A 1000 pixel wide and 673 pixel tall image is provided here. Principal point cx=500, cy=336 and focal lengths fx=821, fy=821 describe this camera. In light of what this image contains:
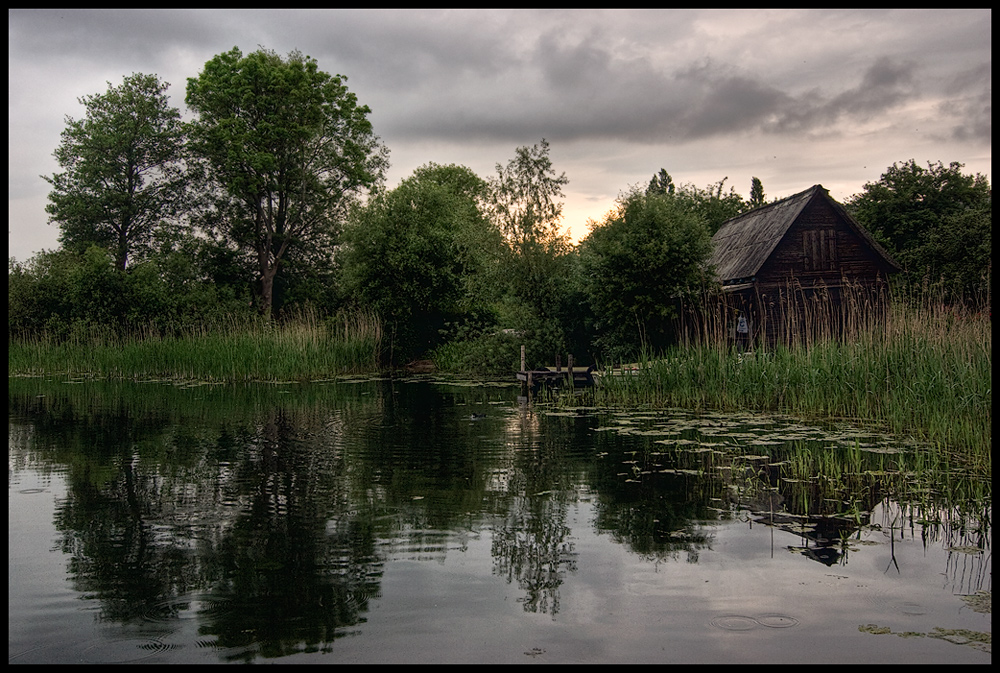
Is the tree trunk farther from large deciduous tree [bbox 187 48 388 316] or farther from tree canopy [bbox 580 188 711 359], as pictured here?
tree canopy [bbox 580 188 711 359]

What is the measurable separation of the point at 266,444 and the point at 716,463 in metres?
6.21

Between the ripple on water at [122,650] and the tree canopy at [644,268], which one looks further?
the tree canopy at [644,268]

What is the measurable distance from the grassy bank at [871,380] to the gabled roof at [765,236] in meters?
14.7

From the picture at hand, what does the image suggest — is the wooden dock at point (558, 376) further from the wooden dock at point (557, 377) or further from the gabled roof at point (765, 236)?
the gabled roof at point (765, 236)

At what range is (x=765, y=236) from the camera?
31453 millimetres

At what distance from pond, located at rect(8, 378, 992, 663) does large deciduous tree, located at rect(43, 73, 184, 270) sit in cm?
3611

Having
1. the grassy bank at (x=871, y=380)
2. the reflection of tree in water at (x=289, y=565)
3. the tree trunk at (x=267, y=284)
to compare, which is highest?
the tree trunk at (x=267, y=284)

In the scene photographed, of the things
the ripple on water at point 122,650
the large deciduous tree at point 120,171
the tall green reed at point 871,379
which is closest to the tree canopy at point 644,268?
the tall green reed at point 871,379

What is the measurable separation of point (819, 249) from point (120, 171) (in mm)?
35722

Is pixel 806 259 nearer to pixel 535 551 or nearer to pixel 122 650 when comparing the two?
pixel 535 551

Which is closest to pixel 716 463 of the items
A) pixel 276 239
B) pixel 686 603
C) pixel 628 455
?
pixel 628 455

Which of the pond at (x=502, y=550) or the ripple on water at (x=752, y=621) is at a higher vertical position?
the pond at (x=502, y=550)

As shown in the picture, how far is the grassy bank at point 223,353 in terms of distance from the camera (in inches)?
957

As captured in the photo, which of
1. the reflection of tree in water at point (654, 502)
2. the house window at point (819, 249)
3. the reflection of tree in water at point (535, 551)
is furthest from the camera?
the house window at point (819, 249)
